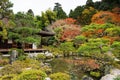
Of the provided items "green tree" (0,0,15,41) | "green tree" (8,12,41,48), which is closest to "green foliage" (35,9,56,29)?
"green tree" (8,12,41,48)

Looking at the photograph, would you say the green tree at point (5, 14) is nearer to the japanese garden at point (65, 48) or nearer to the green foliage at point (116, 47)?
the japanese garden at point (65, 48)

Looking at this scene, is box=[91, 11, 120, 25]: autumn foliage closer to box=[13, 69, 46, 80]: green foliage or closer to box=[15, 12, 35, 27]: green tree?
box=[15, 12, 35, 27]: green tree

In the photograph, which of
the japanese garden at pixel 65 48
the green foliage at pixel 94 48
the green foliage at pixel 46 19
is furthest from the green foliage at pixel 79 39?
the green foliage at pixel 46 19

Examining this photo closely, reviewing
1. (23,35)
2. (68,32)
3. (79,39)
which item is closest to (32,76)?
(79,39)

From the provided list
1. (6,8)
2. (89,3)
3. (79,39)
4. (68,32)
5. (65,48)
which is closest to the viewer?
(6,8)

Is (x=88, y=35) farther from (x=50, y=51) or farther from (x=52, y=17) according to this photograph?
(x=52, y=17)

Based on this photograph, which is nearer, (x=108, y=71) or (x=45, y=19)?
(x=108, y=71)

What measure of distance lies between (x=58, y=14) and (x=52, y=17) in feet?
13.2

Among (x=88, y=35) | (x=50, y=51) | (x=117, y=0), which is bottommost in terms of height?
(x=50, y=51)

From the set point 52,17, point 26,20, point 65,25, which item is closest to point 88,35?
point 26,20

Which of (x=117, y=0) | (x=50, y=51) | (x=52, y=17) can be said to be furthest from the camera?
(x=52, y=17)

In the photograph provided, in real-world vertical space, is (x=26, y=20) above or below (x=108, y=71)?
above

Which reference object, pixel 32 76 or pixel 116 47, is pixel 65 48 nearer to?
pixel 116 47

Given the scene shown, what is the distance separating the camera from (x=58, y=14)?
1639 inches
